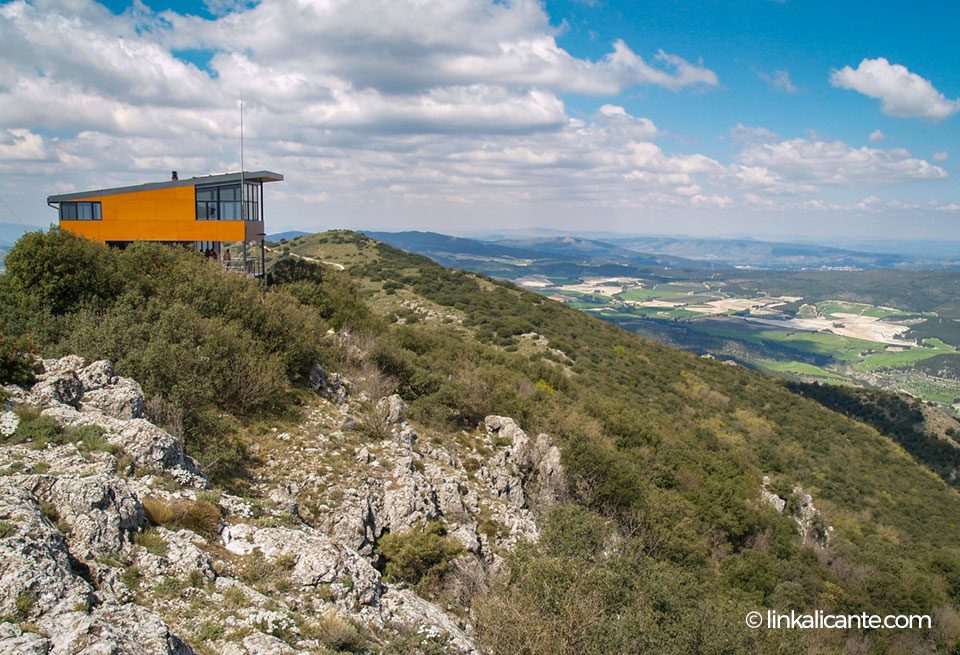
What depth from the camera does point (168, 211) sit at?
A: 23516 mm

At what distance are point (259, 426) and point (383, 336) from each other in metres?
11.9

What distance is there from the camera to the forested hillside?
10625mm

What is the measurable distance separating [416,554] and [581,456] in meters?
8.42

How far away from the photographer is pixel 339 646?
685cm

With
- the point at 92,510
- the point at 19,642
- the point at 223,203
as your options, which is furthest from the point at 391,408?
the point at 223,203

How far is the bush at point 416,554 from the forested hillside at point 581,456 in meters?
1.10

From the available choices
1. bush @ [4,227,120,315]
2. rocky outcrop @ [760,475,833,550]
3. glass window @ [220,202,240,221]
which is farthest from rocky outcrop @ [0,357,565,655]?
rocky outcrop @ [760,475,833,550]

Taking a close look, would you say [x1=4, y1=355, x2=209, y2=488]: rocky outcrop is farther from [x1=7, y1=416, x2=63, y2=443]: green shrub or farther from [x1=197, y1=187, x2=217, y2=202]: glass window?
[x1=197, y1=187, x2=217, y2=202]: glass window

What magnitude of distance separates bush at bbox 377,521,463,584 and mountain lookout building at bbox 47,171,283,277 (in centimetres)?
1681

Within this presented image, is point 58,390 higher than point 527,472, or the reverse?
Answer: point 58,390

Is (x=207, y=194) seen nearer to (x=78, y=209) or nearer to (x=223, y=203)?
(x=223, y=203)

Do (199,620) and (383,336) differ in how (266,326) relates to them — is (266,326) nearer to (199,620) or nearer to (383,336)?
(383,336)

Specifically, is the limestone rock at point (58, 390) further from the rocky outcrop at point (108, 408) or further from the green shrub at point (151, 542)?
the green shrub at point (151, 542)

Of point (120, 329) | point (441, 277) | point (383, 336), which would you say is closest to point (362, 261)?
point (441, 277)
